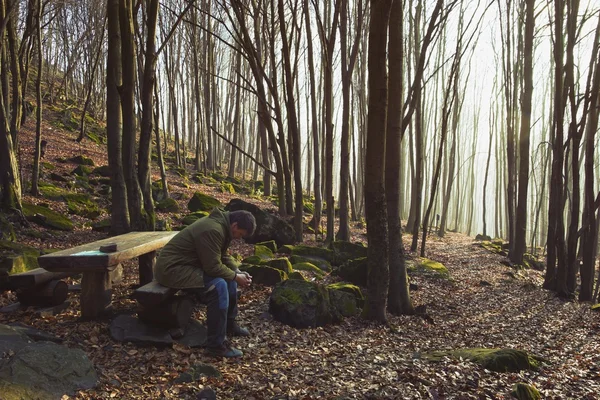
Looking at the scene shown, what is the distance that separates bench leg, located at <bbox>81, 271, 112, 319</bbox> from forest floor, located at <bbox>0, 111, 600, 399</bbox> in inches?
4.7

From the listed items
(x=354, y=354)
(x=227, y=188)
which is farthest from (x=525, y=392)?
(x=227, y=188)

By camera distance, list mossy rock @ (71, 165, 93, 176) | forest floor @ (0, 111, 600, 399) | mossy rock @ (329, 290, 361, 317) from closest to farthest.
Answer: forest floor @ (0, 111, 600, 399), mossy rock @ (329, 290, 361, 317), mossy rock @ (71, 165, 93, 176)

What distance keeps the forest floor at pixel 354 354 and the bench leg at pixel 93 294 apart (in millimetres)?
120

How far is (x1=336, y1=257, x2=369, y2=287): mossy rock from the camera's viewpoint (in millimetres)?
7867

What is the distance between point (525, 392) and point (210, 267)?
9.88ft

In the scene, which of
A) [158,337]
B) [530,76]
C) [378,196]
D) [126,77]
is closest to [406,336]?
[378,196]

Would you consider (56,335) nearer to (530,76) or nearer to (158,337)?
(158,337)

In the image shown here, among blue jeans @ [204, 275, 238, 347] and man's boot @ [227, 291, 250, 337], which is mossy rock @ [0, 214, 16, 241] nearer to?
man's boot @ [227, 291, 250, 337]

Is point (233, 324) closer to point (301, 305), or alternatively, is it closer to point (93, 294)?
point (301, 305)

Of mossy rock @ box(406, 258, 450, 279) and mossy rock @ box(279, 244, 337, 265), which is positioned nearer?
mossy rock @ box(279, 244, 337, 265)

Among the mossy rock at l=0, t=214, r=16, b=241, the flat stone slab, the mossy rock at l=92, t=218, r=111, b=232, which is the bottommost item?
the flat stone slab

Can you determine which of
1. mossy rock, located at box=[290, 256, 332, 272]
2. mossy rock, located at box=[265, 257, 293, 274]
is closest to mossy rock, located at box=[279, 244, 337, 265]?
mossy rock, located at box=[290, 256, 332, 272]

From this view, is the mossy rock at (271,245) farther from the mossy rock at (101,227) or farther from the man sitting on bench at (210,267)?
the man sitting on bench at (210,267)

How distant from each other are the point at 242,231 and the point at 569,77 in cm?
778
